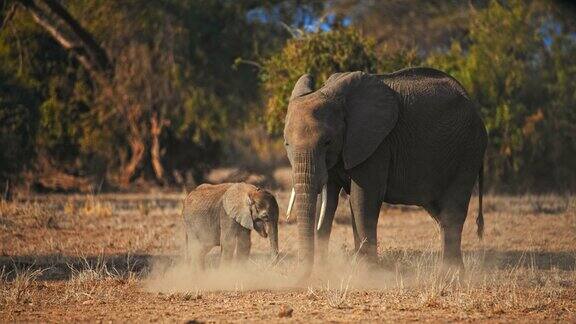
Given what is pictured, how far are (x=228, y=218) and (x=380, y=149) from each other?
1820 mm

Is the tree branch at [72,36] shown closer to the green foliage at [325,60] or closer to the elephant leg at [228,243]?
the green foliage at [325,60]

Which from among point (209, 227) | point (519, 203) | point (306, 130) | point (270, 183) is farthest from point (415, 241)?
point (270, 183)

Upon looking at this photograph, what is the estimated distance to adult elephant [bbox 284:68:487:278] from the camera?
9.62m

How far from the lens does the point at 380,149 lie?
33.9 ft

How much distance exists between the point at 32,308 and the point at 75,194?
1656 centimetres

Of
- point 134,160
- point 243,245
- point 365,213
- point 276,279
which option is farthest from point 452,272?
point 134,160

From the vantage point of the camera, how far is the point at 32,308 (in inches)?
346

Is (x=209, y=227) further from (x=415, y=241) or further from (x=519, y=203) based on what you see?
(x=519, y=203)

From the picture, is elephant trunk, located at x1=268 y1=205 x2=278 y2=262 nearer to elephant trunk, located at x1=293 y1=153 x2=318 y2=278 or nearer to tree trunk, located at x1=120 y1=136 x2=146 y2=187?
elephant trunk, located at x1=293 y1=153 x2=318 y2=278

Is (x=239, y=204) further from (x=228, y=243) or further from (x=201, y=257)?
(x=201, y=257)

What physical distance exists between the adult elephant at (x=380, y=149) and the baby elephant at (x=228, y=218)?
1.31 feet

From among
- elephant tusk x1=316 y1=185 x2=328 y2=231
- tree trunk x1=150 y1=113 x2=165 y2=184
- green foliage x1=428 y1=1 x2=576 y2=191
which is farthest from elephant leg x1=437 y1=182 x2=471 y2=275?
tree trunk x1=150 y1=113 x2=165 y2=184

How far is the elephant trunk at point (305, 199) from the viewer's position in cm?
953

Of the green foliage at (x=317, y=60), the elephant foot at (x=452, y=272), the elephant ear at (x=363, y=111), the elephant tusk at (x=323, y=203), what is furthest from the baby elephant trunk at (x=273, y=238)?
the green foliage at (x=317, y=60)
